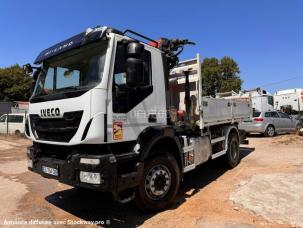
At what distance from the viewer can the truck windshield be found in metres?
4.78

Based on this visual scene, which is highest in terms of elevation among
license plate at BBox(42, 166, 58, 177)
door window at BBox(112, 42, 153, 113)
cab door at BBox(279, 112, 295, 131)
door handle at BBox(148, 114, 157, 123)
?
door window at BBox(112, 42, 153, 113)

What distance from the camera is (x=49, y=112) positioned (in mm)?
5148

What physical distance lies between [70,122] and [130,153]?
40.8 inches

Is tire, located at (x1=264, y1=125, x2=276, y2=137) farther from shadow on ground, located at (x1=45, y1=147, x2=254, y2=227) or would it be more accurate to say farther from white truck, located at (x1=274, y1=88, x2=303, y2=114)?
shadow on ground, located at (x1=45, y1=147, x2=254, y2=227)

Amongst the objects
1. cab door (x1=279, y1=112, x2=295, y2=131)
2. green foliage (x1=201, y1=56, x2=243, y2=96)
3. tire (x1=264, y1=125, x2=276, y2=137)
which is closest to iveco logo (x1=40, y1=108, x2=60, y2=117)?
tire (x1=264, y1=125, x2=276, y2=137)

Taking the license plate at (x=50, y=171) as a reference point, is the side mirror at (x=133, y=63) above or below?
above

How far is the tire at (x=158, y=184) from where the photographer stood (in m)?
5.21

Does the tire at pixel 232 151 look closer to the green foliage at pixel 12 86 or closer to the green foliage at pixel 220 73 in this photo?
the green foliage at pixel 220 73

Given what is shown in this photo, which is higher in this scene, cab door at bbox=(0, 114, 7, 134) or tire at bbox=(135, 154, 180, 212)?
cab door at bbox=(0, 114, 7, 134)

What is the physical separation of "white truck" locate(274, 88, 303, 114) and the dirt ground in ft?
61.5

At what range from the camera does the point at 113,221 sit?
520 centimetres

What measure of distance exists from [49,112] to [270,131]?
15111 millimetres

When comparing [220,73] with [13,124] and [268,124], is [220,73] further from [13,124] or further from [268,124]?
[13,124]

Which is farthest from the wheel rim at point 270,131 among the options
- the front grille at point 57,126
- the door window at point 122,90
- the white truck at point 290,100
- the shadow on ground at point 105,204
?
the front grille at point 57,126
